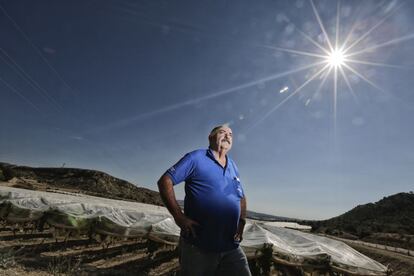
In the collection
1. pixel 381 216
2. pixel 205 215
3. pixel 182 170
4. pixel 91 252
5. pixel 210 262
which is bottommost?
pixel 91 252

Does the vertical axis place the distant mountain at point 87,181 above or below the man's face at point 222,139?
above

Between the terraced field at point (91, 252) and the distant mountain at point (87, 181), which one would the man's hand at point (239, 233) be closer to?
the terraced field at point (91, 252)

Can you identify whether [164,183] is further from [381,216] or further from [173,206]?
[381,216]

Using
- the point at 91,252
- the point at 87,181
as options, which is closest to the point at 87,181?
the point at 87,181

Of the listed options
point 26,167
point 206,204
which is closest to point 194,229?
point 206,204

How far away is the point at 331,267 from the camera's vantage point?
878 centimetres

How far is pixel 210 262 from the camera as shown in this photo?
3090 mm

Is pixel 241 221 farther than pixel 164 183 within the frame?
Yes

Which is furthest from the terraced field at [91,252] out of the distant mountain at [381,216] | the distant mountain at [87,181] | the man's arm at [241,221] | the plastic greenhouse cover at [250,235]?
the distant mountain at [87,181]

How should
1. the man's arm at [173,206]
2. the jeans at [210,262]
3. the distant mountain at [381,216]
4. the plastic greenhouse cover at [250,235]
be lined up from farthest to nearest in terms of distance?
the distant mountain at [381,216], the plastic greenhouse cover at [250,235], the jeans at [210,262], the man's arm at [173,206]

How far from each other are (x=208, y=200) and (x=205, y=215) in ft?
0.49

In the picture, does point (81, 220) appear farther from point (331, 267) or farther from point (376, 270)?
point (376, 270)

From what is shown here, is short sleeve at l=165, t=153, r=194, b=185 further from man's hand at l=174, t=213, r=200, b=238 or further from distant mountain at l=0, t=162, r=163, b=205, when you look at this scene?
distant mountain at l=0, t=162, r=163, b=205

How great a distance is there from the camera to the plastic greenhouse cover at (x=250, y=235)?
8984 millimetres
